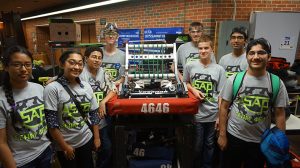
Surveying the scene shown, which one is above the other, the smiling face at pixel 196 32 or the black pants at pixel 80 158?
the smiling face at pixel 196 32

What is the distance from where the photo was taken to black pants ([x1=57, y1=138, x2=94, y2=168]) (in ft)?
6.03

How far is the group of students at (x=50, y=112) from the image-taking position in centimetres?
146

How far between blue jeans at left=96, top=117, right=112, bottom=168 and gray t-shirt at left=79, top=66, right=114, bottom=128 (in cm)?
9

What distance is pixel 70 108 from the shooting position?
1719mm

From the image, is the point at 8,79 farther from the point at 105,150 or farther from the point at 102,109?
the point at 105,150

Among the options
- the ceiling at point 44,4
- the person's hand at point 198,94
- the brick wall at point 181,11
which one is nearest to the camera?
the person's hand at point 198,94

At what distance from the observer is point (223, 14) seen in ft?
14.0

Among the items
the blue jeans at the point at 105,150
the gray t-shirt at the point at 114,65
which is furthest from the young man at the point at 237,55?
the blue jeans at the point at 105,150

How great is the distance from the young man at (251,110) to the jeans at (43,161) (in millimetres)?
1340

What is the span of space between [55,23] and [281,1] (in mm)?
4233

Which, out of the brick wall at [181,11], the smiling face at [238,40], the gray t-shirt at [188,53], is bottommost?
the gray t-shirt at [188,53]

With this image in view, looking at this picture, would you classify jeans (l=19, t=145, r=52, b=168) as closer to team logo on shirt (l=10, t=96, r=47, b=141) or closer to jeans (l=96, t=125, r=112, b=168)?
team logo on shirt (l=10, t=96, r=47, b=141)

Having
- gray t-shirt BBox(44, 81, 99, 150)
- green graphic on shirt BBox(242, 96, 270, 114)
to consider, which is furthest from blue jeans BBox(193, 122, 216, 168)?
gray t-shirt BBox(44, 81, 99, 150)

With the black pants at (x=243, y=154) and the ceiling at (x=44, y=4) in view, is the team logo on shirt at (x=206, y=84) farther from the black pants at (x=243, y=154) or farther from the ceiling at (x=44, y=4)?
the ceiling at (x=44, y=4)
